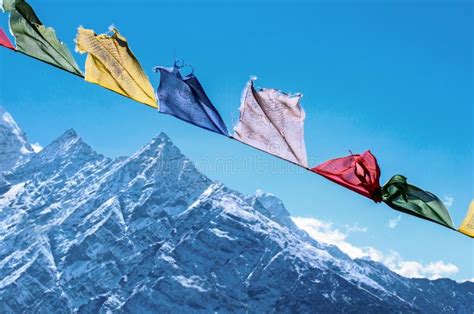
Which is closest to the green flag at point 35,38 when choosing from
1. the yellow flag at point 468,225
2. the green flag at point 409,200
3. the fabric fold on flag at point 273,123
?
the fabric fold on flag at point 273,123

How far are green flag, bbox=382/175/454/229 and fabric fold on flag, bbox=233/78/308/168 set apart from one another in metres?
1.46

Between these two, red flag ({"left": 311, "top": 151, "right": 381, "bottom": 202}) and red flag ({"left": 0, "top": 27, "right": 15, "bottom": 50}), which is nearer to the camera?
red flag ({"left": 311, "top": 151, "right": 381, "bottom": 202})

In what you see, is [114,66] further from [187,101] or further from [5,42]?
[5,42]

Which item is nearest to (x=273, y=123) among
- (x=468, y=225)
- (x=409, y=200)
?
(x=409, y=200)

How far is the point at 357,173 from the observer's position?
11.1 meters

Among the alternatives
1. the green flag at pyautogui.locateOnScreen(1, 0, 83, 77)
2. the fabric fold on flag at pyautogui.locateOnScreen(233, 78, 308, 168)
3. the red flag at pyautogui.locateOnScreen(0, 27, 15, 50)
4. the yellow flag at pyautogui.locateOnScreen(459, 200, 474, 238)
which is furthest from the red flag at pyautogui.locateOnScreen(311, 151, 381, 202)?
the red flag at pyautogui.locateOnScreen(0, 27, 15, 50)

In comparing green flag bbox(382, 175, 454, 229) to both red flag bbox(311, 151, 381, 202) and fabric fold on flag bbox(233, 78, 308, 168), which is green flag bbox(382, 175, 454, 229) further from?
fabric fold on flag bbox(233, 78, 308, 168)

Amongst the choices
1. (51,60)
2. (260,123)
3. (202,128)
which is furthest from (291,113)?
(51,60)

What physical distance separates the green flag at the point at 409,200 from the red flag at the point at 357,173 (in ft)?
0.64

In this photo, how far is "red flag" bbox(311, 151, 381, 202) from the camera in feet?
36.3

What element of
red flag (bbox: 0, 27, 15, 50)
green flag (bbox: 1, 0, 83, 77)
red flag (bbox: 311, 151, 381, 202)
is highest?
red flag (bbox: 311, 151, 381, 202)

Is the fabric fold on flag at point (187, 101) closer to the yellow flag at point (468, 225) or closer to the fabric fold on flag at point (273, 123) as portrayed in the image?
the fabric fold on flag at point (273, 123)

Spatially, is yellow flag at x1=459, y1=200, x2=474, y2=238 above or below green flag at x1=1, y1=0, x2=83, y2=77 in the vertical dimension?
above

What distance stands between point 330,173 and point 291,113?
1250 mm
